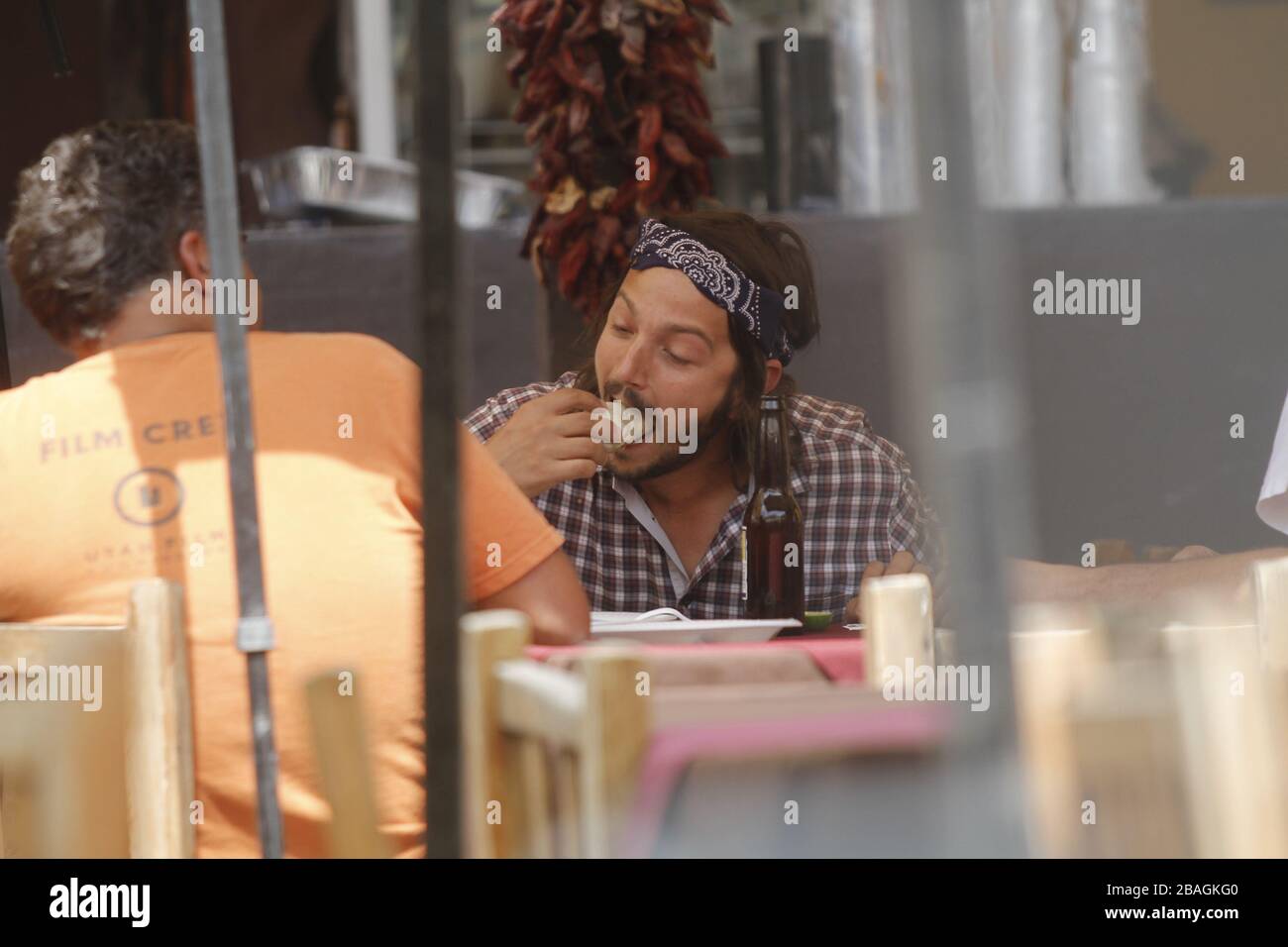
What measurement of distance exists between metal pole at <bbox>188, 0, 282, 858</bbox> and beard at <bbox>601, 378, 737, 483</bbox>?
1.42 m

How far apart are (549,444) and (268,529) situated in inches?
39.4

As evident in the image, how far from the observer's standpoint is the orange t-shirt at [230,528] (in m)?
1.90

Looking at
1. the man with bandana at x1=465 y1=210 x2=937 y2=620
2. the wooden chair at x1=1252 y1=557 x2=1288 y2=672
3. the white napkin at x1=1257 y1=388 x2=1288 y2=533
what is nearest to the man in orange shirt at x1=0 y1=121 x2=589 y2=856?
the man with bandana at x1=465 y1=210 x2=937 y2=620

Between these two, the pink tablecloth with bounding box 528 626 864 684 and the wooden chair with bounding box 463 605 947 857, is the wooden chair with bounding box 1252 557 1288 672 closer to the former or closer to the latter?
the wooden chair with bounding box 463 605 947 857

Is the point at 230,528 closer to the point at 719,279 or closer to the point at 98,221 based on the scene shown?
the point at 98,221

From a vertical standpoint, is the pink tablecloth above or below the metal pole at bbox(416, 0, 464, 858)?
below

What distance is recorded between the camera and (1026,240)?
4039mm

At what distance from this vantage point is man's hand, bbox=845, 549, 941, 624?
2.65 meters

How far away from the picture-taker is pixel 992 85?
3896 millimetres

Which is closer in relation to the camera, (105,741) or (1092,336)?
(105,741)

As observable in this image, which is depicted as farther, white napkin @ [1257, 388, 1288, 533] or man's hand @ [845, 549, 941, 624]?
white napkin @ [1257, 388, 1288, 533]

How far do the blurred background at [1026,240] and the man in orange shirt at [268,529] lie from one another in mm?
1907

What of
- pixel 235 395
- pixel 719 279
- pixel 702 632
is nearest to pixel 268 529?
pixel 235 395
